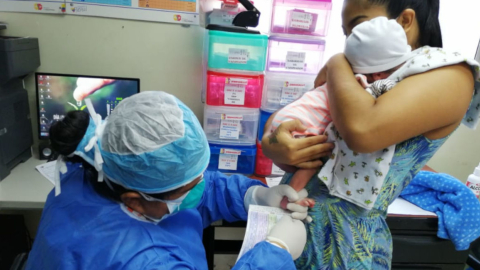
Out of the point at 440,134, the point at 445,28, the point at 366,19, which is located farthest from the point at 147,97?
the point at 445,28

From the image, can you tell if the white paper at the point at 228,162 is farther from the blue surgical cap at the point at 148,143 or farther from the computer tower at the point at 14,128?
the computer tower at the point at 14,128

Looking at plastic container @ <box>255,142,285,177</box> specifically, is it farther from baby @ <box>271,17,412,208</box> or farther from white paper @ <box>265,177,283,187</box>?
baby @ <box>271,17,412,208</box>

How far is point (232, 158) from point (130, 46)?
2.95 ft

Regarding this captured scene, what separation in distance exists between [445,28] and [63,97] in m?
2.47

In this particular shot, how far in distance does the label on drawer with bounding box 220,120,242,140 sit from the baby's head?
0.95 m

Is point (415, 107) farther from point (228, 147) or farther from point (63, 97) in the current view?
point (63, 97)

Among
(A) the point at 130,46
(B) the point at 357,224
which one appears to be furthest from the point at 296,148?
(A) the point at 130,46

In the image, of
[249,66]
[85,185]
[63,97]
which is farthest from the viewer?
[63,97]

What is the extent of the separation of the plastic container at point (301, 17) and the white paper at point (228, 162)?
0.73m

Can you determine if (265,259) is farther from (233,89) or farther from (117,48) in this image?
(117,48)

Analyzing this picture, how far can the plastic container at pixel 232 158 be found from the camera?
1.71 meters

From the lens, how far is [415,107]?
67 cm

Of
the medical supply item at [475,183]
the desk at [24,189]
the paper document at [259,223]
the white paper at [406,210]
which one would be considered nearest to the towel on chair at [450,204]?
the white paper at [406,210]

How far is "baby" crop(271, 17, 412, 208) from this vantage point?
0.75 metres
